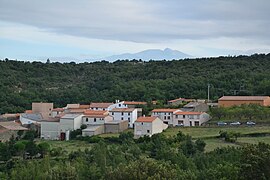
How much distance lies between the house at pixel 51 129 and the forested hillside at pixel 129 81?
13208 millimetres

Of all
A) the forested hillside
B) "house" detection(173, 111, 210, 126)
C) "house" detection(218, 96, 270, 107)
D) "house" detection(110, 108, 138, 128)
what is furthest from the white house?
the forested hillside

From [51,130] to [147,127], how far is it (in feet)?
27.4

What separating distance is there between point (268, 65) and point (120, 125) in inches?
1394

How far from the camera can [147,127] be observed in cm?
3738

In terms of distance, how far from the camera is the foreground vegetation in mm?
17750

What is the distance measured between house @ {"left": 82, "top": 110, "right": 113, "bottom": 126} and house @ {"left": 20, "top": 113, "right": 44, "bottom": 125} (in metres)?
5.45

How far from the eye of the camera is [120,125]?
40.0m

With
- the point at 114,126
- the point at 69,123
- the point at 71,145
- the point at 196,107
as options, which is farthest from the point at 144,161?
the point at 196,107

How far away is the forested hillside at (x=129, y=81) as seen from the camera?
178ft

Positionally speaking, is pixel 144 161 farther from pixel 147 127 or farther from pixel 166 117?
pixel 166 117

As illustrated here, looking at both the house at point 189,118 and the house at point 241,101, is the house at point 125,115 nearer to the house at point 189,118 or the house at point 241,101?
the house at point 189,118

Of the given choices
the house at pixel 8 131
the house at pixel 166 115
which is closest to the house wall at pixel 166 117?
the house at pixel 166 115

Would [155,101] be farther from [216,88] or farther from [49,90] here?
[49,90]

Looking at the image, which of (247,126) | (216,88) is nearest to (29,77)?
(216,88)
